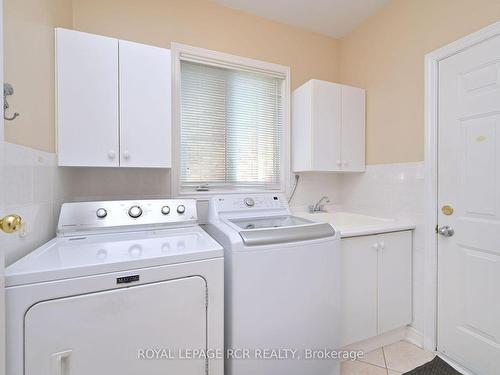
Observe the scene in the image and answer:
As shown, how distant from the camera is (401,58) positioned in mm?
1929

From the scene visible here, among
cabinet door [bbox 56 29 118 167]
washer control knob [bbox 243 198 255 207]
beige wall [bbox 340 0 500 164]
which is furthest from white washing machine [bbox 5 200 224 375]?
beige wall [bbox 340 0 500 164]

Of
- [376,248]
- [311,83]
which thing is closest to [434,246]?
[376,248]

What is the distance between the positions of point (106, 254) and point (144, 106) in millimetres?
927

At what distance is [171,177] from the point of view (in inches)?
73.6

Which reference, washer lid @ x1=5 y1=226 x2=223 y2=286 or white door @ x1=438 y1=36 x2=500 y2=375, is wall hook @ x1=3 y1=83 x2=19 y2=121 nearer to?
washer lid @ x1=5 y1=226 x2=223 y2=286

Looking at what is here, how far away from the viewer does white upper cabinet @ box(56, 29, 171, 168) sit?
1.34 m

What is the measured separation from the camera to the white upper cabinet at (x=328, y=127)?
2.06 meters

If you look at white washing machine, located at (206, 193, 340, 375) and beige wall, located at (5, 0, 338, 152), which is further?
Result: white washing machine, located at (206, 193, 340, 375)

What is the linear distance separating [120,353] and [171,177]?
1187 mm

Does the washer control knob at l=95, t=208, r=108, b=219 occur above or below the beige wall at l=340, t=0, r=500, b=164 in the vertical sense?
below

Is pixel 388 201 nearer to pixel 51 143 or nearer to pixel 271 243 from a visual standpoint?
pixel 271 243

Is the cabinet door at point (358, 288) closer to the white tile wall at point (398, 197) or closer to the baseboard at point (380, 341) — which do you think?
the baseboard at point (380, 341)

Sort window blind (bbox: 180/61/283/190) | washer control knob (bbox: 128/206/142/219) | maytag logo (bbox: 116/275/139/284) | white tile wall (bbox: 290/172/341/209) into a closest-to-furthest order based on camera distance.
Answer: maytag logo (bbox: 116/275/139/284) < washer control knob (bbox: 128/206/142/219) < window blind (bbox: 180/61/283/190) < white tile wall (bbox: 290/172/341/209)

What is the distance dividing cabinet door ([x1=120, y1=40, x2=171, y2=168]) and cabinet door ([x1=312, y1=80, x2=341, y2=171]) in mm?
1218
